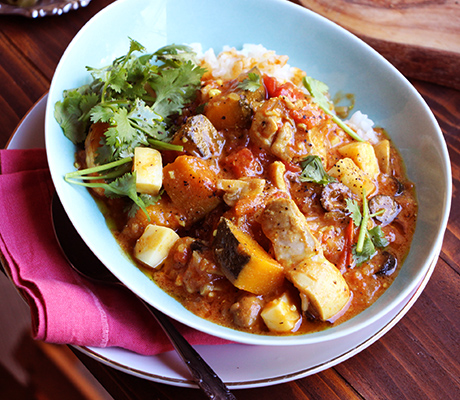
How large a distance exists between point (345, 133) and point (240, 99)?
835 mm

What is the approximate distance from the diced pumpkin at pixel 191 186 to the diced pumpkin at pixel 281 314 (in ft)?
2.25

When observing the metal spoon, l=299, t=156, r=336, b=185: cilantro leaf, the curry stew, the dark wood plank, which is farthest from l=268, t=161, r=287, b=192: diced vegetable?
the dark wood plank

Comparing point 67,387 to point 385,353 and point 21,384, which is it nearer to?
point 21,384

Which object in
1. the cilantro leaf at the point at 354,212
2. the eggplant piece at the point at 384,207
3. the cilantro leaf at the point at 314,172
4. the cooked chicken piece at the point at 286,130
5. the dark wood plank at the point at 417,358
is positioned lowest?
the dark wood plank at the point at 417,358

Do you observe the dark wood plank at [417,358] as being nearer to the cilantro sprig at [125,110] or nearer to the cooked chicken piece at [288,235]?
the cooked chicken piece at [288,235]

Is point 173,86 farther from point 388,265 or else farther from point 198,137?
point 388,265

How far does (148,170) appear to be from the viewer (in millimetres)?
2457

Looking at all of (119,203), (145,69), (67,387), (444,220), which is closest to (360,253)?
(444,220)

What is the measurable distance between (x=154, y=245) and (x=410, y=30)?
281 centimetres

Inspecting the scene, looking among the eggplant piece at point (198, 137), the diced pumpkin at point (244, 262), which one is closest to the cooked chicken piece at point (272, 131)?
the eggplant piece at point (198, 137)

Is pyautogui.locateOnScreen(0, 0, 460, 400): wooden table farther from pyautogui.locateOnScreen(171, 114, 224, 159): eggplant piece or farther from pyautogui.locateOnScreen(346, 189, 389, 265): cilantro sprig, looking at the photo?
pyautogui.locateOnScreen(171, 114, 224, 159): eggplant piece

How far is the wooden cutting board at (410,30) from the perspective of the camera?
136 inches

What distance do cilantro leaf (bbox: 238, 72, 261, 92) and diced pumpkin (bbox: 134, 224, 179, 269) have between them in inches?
41.2

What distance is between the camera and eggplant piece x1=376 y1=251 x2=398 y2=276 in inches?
97.3
